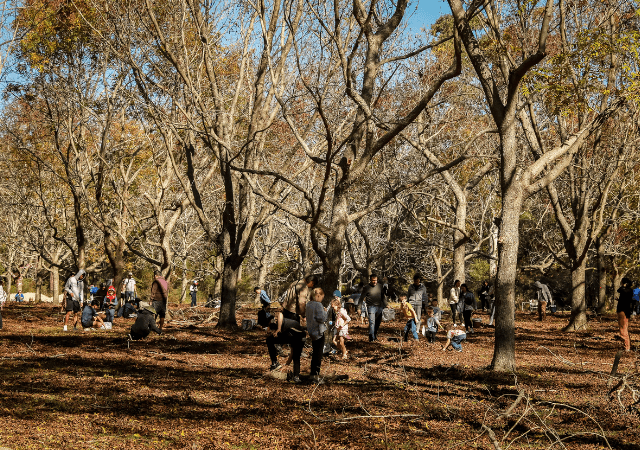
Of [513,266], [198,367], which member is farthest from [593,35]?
[198,367]

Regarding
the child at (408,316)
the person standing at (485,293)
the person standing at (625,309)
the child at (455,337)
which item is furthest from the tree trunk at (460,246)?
the person standing at (625,309)

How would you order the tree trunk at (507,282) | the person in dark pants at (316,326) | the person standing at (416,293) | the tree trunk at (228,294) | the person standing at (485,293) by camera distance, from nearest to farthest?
the person in dark pants at (316,326)
the tree trunk at (507,282)
the person standing at (416,293)
the tree trunk at (228,294)
the person standing at (485,293)

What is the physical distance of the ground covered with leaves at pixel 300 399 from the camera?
699 cm

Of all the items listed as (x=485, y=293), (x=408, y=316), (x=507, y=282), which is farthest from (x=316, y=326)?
(x=485, y=293)

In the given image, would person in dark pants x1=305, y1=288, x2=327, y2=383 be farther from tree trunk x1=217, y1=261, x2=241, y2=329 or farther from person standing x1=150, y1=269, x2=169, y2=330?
tree trunk x1=217, y1=261, x2=241, y2=329

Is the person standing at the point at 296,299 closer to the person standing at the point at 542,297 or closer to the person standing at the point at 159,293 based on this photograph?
the person standing at the point at 159,293

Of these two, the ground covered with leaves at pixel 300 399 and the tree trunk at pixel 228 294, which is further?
the tree trunk at pixel 228 294

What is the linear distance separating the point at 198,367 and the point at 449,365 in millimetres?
5047

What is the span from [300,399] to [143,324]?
7.79 metres

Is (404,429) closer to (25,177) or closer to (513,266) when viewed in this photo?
(513,266)

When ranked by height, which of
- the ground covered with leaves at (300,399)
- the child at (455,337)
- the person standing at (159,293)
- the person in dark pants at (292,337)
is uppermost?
the person standing at (159,293)

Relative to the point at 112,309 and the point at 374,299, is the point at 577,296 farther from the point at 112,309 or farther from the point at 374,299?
the point at 112,309

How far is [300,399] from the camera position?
9312 millimetres

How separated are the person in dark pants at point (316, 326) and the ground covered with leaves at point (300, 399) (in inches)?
12.6
